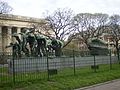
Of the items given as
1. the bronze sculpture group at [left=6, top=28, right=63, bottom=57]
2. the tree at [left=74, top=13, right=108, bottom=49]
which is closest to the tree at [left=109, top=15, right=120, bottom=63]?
A: the tree at [left=74, top=13, right=108, bottom=49]

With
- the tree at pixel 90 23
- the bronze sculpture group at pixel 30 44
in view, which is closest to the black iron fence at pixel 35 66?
the bronze sculpture group at pixel 30 44

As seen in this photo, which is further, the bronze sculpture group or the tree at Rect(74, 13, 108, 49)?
the tree at Rect(74, 13, 108, 49)

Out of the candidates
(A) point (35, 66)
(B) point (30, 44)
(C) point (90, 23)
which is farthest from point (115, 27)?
(A) point (35, 66)

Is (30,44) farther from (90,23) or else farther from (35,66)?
(90,23)

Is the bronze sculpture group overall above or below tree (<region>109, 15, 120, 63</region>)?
below

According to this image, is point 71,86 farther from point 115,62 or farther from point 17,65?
point 115,62

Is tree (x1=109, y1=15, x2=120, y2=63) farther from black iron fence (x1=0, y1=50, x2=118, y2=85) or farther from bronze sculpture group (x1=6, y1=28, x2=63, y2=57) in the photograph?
black iron fence (x1=0, y1=50, x2=118, y2=85)

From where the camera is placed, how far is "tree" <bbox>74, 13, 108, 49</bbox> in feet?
197

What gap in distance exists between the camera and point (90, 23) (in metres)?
61.6

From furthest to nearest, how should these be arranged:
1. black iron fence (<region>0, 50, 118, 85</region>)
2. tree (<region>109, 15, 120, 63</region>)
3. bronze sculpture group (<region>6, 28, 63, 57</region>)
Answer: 1. tree (<region>109, 15, 120, 63</region>)
2. bronze sculpture group (<region>6, 28, 63, 57</region>)
3. black iron fence (<region>0, 50, 118, 85</region>)

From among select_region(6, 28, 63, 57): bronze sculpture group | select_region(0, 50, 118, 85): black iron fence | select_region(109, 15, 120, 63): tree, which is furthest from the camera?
select_region(109, 15, 120, 63): tree

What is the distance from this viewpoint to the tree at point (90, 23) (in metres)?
60.1

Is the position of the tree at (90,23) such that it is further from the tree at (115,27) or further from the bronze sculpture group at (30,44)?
the bronze sculpture group at (30,44)

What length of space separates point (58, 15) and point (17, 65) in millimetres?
37401
